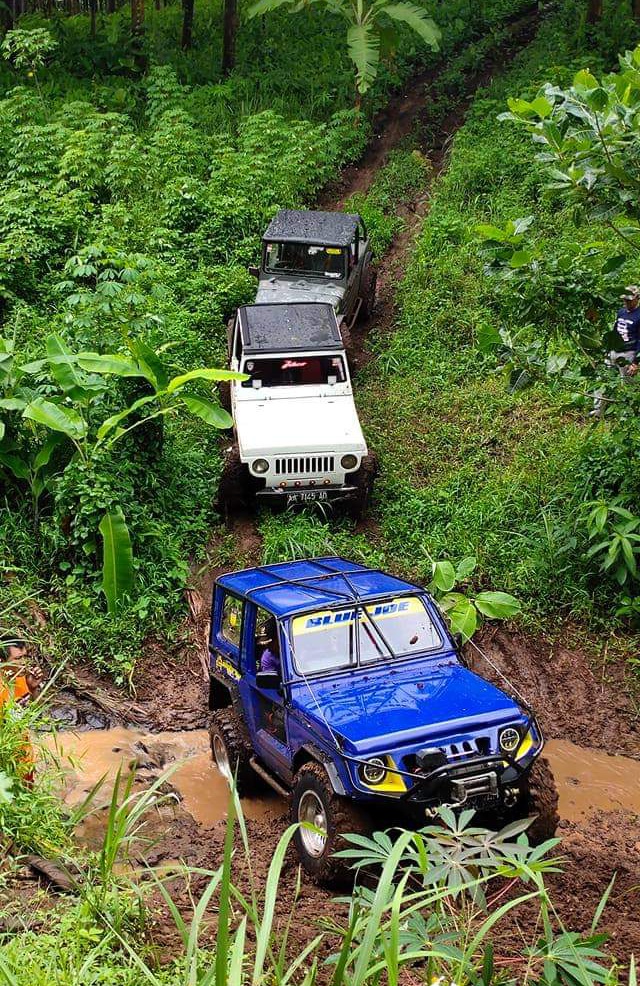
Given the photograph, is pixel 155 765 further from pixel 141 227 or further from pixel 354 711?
pixel 141 227

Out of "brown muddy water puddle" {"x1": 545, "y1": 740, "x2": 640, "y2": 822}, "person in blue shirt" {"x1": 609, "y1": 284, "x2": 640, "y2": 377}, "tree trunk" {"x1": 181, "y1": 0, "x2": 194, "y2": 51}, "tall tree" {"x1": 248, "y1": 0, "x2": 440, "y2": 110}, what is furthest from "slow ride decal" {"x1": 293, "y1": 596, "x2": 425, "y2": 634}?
"tree trunk" {"x1": 181, "y1": 0, "x2": 194, "y2": 51}

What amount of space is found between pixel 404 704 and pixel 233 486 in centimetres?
476

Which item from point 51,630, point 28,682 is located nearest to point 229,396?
point 51,630

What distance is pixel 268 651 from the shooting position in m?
7.16

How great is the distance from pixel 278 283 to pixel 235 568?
488cm

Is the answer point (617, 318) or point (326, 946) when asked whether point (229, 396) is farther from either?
point (326, 946)

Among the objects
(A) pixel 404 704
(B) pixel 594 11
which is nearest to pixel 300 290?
(A) pixel 404 704

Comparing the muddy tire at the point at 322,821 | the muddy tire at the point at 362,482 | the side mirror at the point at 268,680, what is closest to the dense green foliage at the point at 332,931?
the muddy tire at the point at 322,821

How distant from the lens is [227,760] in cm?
745

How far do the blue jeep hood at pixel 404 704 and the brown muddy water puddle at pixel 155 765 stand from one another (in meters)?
1.31

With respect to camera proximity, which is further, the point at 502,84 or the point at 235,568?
the point at 502,84

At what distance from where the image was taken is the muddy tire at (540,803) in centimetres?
616

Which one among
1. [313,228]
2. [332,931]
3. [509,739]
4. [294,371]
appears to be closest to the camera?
[332,931]

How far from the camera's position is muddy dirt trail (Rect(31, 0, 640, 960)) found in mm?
6055
